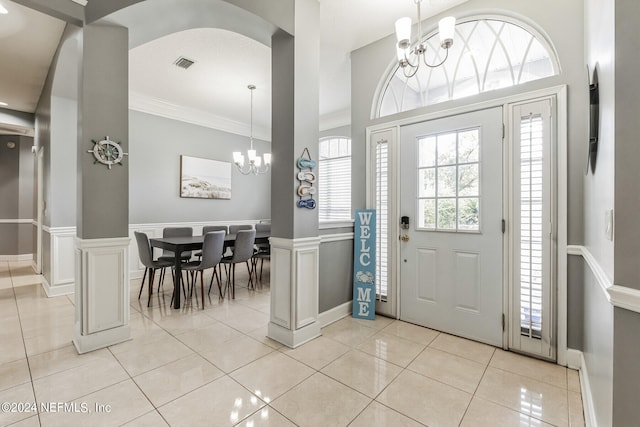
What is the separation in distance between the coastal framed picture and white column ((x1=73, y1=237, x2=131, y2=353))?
3116 millimetres

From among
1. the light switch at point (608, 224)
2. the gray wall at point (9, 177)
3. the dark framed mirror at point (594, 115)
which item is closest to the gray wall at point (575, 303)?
the dark framed mirror at point (594, 115)

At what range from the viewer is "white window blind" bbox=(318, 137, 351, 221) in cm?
610

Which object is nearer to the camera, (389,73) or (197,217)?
(389,73)

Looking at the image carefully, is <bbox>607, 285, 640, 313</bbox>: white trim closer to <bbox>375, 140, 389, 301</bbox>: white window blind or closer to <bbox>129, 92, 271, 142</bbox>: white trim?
<bbox>375, 140, 389, 301</bbox>: white window blind

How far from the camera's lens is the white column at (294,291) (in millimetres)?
2457

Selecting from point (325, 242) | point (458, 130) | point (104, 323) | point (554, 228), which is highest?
point (458, 130)

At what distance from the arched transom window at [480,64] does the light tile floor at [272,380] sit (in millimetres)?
2289

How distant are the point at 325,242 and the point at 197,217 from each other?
12.0 ft

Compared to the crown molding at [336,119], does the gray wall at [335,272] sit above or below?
below

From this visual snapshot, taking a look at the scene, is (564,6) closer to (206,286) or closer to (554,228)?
(554,228)

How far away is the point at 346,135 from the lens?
19.9 feet

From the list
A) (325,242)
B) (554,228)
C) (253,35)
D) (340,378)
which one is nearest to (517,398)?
(340,378)

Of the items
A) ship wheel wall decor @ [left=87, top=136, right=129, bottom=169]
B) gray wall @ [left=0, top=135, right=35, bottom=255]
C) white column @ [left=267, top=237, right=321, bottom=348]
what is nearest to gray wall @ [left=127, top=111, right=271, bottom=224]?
ship wheel wall decor @ [left=87, top=136, right=129, bottom=169]

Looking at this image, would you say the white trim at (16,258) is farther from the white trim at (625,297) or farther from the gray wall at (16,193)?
the white trim at (625,297)
